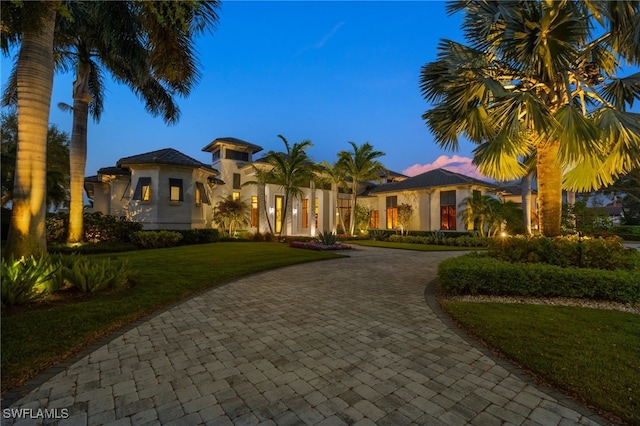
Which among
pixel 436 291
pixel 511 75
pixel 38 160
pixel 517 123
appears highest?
pixel 511 75

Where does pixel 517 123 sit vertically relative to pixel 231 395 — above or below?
above

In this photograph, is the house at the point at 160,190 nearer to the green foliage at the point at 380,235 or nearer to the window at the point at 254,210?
the window at the point at 254,210

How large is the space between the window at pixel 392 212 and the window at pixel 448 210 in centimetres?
411

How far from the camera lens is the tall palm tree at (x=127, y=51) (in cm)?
711

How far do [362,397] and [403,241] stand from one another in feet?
68.2

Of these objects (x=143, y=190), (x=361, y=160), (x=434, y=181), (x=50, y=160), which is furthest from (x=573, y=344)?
(x=50, y=160)

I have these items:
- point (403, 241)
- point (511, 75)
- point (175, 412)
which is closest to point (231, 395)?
point (175, 412)

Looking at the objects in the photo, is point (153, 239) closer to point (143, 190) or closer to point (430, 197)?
point (143, 190)

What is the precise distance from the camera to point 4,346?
3477 millimetres

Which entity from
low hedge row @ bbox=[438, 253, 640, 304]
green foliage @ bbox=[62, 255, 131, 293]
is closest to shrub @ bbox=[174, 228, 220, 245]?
green foliage @ bbox=[62, 255, 131, 293]

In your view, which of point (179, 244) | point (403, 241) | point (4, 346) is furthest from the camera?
point (403, 241)

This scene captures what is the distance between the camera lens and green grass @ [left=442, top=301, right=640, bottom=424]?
8.87 ft

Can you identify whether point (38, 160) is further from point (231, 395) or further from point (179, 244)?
point (179, 244)

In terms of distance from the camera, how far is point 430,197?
23297mm
